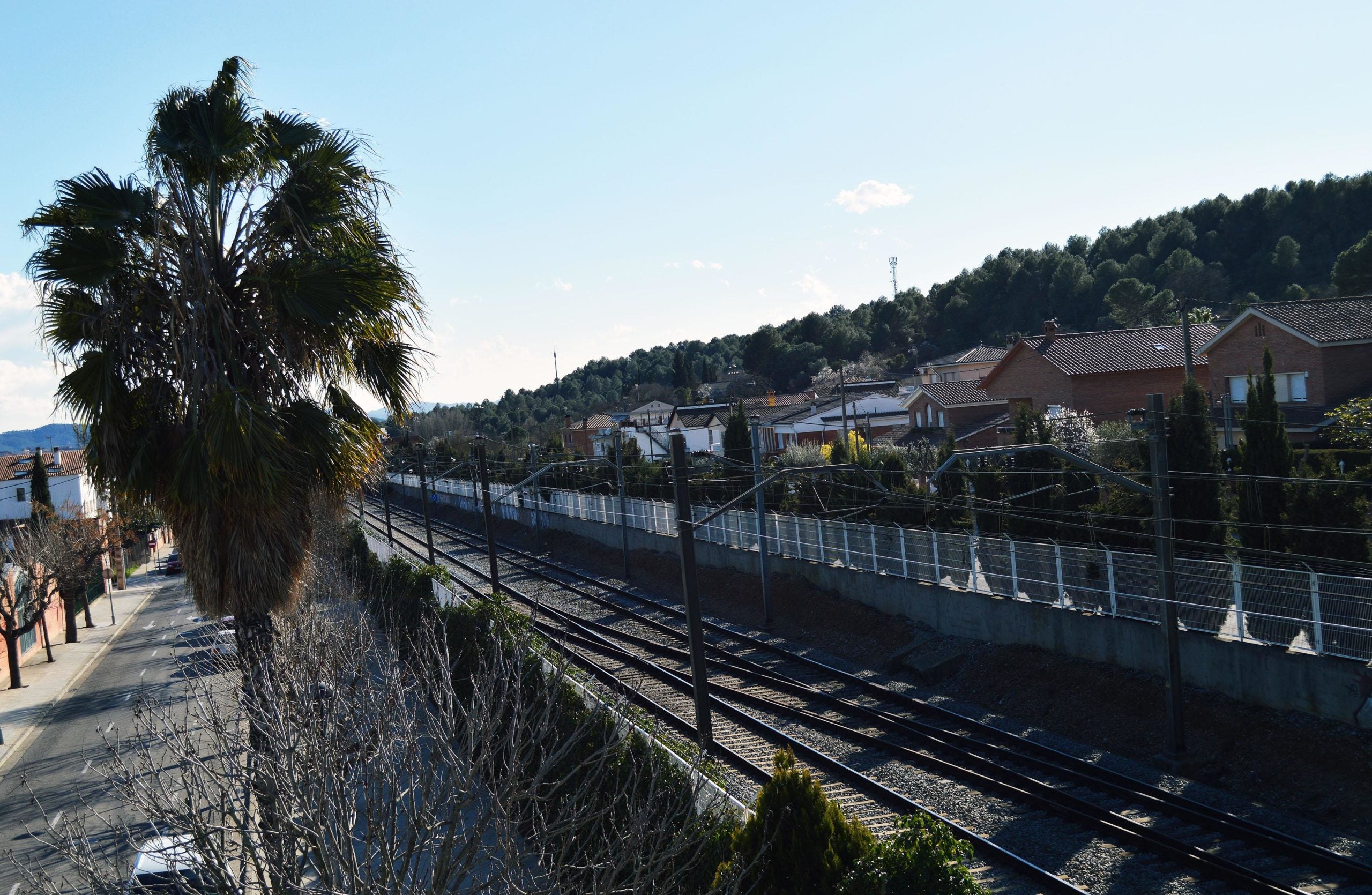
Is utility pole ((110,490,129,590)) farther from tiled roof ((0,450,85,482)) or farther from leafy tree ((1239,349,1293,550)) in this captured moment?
leafy tree ((1239,349,1293,550))

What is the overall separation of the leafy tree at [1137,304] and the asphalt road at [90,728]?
69.2 metres

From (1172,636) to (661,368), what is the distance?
152480 mm

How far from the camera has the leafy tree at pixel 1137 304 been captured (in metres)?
76.0

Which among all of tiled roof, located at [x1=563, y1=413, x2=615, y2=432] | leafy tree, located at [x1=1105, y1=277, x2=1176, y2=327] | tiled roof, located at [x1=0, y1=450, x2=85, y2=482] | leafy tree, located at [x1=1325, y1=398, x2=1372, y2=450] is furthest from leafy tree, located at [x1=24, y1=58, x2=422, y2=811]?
tiled roof, located at [x1=563, y1=413, x2=615, y2=432]

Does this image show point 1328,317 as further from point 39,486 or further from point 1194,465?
point 39,486

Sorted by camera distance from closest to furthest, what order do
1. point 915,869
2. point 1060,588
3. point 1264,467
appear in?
point 915,869
point 1060,588
point 1264,467

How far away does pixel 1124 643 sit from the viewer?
1755 centimetres

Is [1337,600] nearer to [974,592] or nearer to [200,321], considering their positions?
[974,592]

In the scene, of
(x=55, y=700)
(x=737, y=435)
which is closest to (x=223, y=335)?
(x=55, y=700)

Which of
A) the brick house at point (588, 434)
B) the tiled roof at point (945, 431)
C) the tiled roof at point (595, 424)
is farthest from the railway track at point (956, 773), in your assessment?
the tiled roof at point (595, 424)

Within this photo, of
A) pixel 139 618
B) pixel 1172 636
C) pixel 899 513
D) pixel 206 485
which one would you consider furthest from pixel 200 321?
pixel 139 618

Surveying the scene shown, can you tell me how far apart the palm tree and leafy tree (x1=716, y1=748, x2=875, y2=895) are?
426 cm

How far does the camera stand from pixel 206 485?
27.9 feet

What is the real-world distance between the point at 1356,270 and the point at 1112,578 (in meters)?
53.4
